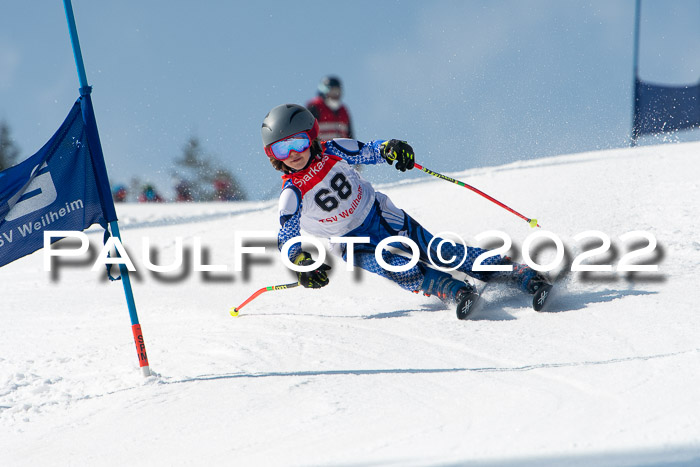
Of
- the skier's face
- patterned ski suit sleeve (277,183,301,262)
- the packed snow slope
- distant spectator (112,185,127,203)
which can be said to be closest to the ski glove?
patterned ski suit sleeve (277,183,301,262)

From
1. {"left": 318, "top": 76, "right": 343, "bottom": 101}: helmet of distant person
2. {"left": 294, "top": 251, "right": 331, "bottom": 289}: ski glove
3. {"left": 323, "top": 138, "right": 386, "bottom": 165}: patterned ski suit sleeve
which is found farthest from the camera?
{"left": 318, "top": 76, "right": 343, "bottom": 101}: helmet of distant person

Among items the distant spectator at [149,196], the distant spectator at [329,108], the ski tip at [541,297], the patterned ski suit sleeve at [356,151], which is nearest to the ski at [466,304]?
the ski tip at [541,297]

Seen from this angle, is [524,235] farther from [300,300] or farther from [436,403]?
[436,403]

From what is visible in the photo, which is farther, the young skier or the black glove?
the black glove

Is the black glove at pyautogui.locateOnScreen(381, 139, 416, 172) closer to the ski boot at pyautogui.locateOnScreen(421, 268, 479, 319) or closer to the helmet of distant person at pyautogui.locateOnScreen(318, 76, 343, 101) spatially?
the ski boot at pyautogui.locateOnScreen(421, 268, 479, 319)

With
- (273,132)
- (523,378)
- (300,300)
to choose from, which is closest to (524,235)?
(300,300)

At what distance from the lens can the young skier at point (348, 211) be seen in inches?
150

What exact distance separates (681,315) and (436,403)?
1610mm

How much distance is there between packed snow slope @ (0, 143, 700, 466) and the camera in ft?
6.93

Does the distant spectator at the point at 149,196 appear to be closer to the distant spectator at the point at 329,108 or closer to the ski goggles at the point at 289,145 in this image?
the distant spectator at the point at 329,108

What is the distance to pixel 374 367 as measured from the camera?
305 cm

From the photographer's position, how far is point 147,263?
6711 millimetres

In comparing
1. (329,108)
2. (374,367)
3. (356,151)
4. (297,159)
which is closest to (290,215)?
(297,159)

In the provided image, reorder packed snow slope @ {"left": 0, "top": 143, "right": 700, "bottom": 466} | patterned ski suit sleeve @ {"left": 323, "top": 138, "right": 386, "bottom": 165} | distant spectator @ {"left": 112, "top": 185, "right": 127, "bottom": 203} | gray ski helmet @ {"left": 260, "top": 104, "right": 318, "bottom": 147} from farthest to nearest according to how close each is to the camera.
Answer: distant spectator @ {"left": 112, "top": 185, "right": 127, "bottom": 203} → patterned ski suit sleeve @ {"left": 323, "top": 138, "right": 386, "bottom": 165} → gray ski helmet @ {"left": 260, "top": 104, "right": 318, "bottom": 147} → packed snow slope @ {"left": 0, "top": 143, "right": 700, "bottom": 466}
